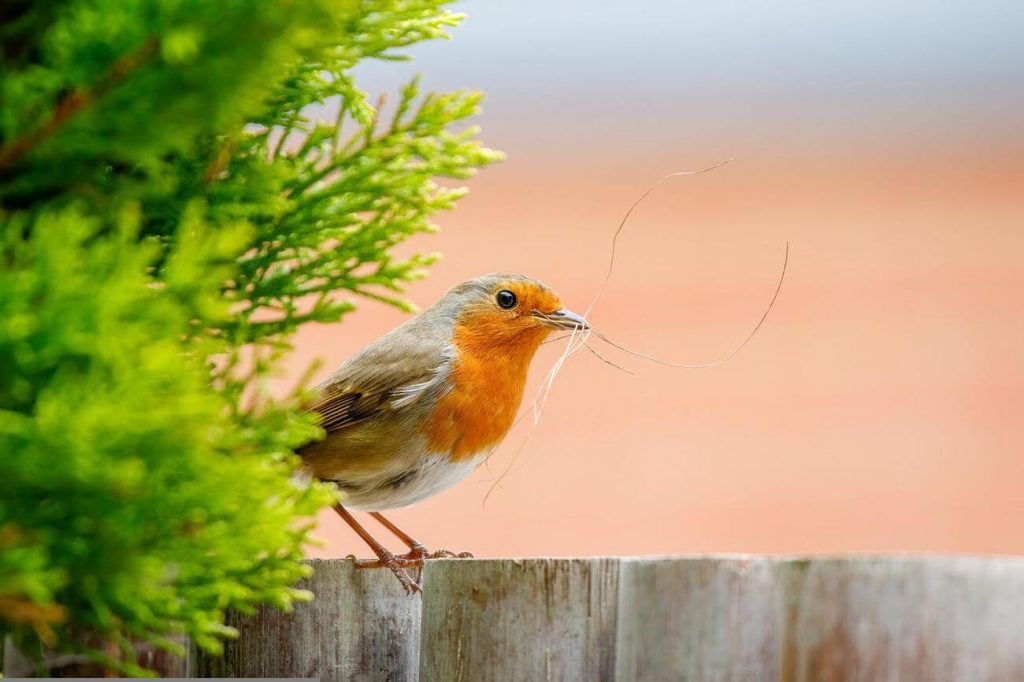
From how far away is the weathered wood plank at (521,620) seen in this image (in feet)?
7.61

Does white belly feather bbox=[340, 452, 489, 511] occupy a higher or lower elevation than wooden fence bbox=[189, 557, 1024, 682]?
higher

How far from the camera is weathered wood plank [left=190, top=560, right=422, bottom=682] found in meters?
2.84

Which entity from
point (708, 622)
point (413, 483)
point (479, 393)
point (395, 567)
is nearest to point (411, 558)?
point (413, 483)

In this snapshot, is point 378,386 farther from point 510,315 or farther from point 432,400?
point 510,315

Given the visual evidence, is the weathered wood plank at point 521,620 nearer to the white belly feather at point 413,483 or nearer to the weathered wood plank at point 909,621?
the weathered wood plank at point 909,621

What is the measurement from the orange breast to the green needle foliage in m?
1.31

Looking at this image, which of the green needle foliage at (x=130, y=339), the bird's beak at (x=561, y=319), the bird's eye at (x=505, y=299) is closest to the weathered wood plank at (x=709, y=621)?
the green needle foliage at (x=130, y=339)

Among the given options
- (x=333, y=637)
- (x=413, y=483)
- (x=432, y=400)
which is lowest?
(x=333, y=637)

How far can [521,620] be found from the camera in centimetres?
240

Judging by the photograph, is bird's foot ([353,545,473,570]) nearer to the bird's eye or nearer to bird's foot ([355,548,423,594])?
bird's foot ([355,548,423,594])

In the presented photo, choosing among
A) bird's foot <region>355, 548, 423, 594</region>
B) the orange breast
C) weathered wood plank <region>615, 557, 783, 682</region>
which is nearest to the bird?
the orange breast

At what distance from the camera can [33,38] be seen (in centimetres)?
196

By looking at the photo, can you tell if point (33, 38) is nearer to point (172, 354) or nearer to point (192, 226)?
point (192, 226)

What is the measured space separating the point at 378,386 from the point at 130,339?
6.16ft
